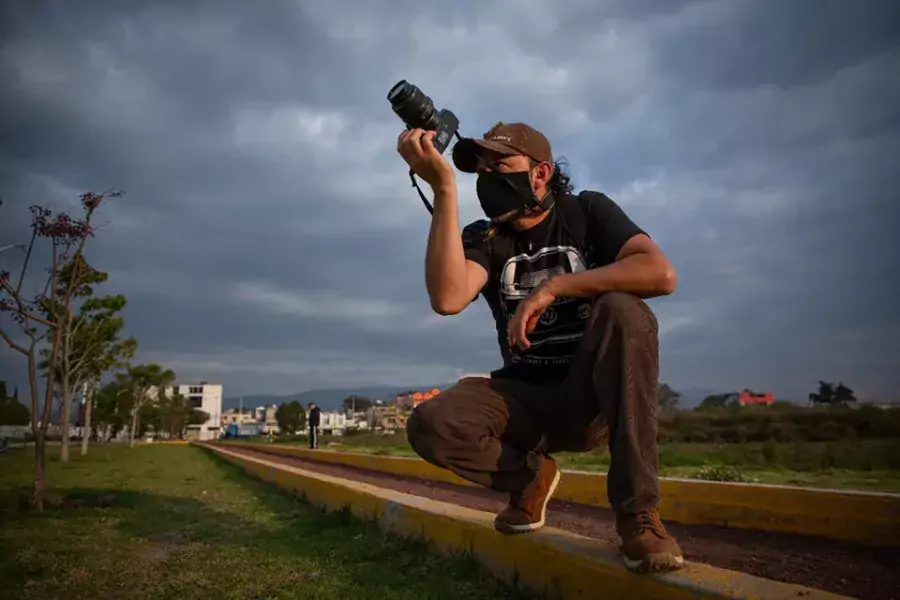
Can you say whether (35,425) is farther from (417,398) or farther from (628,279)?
(417,398)

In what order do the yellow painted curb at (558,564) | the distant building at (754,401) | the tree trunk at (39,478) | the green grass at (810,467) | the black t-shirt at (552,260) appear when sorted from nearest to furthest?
the yellow painted curb at (558,564) < the black t-shirt at (552,260) < the green grass at (810,467) < the tree trunk at (39,478) < the distant building at (754,401)

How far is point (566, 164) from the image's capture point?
8.72 ft

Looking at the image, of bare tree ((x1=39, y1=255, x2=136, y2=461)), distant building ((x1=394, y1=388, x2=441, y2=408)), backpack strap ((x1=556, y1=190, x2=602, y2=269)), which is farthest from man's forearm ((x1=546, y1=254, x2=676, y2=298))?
bare tree ((x1=39, y1=255, x2=136, y2=461))

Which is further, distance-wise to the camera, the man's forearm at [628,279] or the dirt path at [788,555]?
the dirt path at [788,555]

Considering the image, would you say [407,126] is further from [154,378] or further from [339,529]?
[154,378]

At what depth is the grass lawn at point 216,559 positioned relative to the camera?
99.6 inches

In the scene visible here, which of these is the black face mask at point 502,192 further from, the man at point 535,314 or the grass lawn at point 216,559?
the grass lawn at point 216,559

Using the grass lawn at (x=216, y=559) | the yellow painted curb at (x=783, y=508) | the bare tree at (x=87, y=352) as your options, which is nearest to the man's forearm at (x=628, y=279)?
the grass lawn at (x=216, y=559)

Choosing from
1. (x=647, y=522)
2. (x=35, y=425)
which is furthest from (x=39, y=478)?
(x=647, y=522)

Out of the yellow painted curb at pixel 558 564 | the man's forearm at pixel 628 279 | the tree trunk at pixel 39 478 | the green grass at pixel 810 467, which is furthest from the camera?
the tree trunk at pixel 39 478

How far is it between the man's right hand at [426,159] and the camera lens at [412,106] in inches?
2.6

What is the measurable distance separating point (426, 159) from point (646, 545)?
1.51 m

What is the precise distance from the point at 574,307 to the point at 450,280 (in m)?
0.51

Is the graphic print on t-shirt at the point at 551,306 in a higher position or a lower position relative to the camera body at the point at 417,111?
lower
